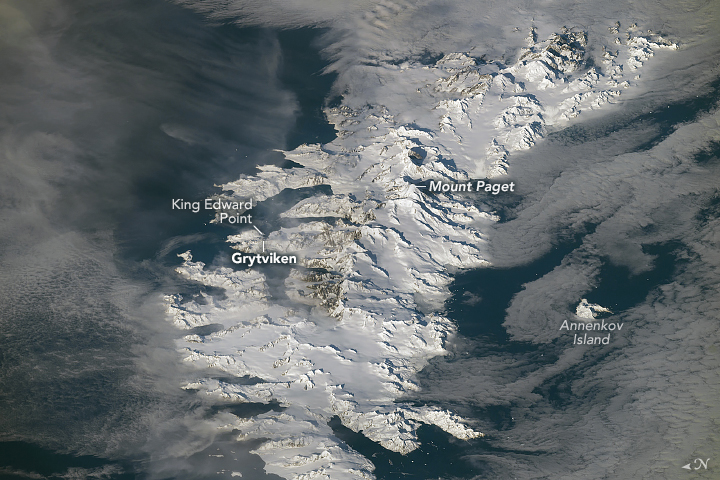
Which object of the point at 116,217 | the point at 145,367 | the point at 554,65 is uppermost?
the point at 554,65

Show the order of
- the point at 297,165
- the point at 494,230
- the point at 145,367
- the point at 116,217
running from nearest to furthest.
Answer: the point at 145,367 → the point at 494,230 → the point at 116,217 → the point at 297,165

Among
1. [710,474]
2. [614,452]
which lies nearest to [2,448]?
[614,452]

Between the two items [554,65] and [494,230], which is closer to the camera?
[494,230]

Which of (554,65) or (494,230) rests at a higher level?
(554,65)

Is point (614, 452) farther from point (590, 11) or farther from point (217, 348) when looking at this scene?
point (590, 11)

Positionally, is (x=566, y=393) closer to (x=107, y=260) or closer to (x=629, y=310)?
(x=629, y=310)

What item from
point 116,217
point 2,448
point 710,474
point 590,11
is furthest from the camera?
point 590,11
